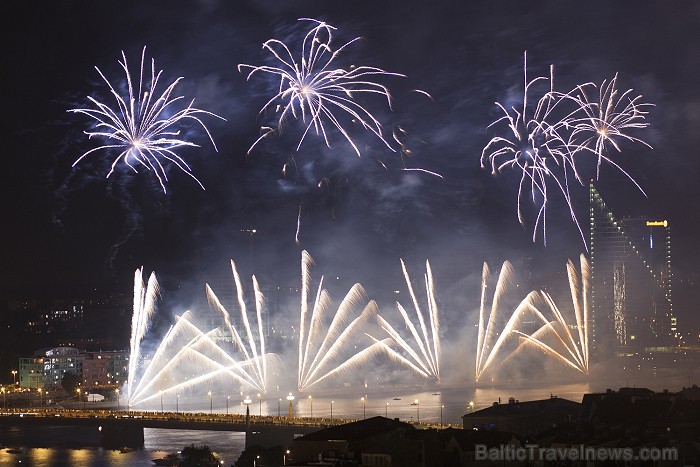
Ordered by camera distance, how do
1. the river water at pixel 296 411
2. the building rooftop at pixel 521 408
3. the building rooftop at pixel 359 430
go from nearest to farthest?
the building rooftop at pixel 359 430 → the building rooftop at pixel 521 408 → the river water at pixel 296 411

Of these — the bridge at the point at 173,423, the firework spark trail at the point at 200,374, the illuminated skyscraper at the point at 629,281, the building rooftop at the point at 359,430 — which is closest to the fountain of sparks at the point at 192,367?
the firework spark trail at the point at 200,374

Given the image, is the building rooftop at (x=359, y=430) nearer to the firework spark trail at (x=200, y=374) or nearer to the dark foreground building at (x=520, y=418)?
the dark foreground building at (x=520, y=418)

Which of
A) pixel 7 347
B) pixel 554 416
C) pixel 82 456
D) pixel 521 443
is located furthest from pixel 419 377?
pixel 521 443

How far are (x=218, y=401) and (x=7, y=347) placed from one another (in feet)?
102

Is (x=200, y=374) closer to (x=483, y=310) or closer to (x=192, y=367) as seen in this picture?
(x=192, y=367)

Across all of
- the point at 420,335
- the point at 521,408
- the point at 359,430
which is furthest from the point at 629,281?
the point at 359,430

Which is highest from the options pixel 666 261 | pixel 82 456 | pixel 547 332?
pixel 666 261

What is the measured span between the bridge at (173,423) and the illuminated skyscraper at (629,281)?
64.2 metres

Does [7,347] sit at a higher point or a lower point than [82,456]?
higher

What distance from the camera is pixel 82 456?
44969mm

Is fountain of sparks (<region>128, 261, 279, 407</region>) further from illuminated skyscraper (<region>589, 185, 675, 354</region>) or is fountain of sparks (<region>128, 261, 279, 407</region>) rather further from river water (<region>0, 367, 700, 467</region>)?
illuminated skyscraper (<region>589, 185, 675, 354</region>)

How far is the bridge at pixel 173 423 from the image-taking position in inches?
1645

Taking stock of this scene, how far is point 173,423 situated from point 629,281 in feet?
260

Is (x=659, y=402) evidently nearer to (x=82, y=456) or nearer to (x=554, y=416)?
(x=554, y=416)
